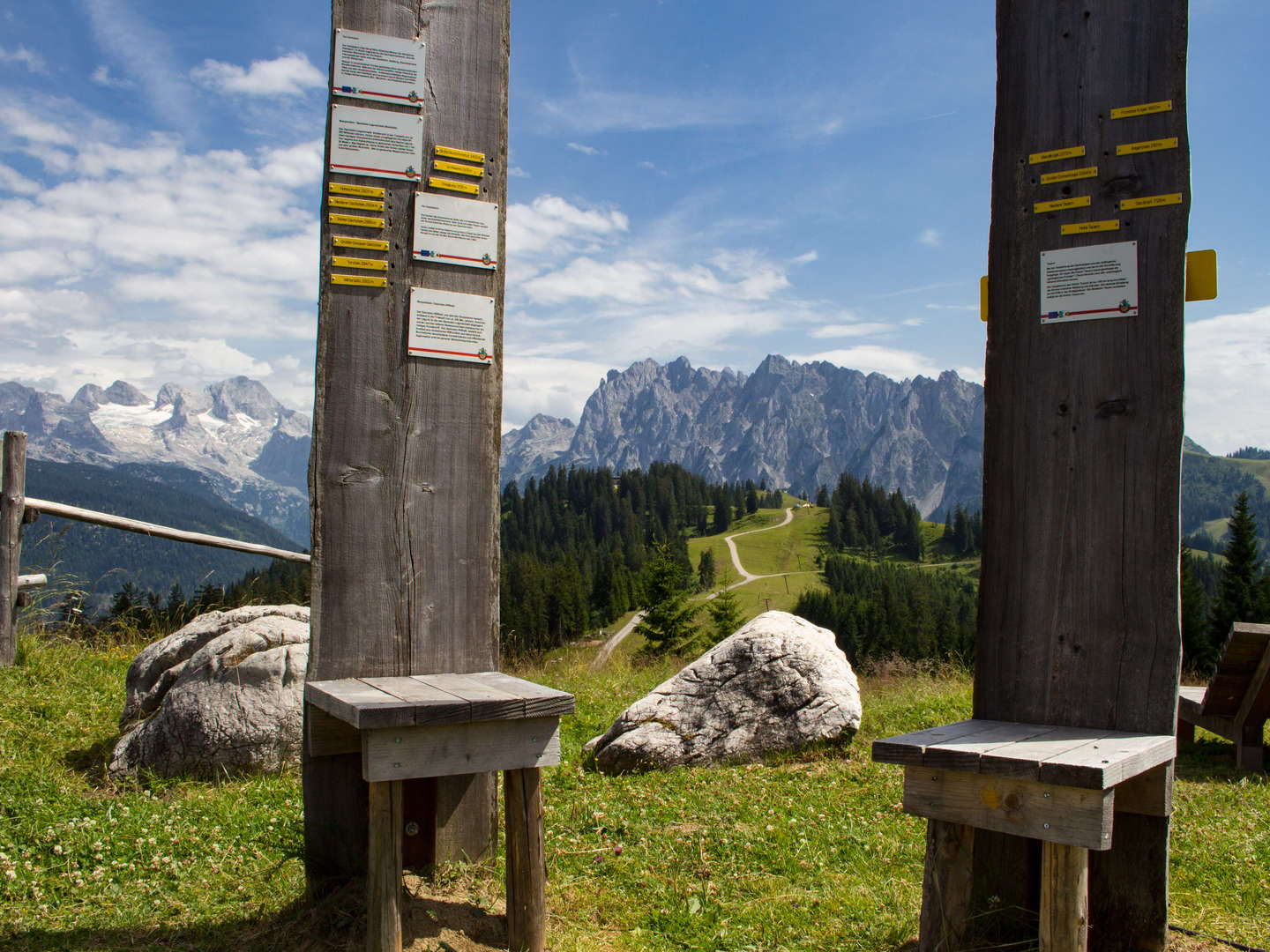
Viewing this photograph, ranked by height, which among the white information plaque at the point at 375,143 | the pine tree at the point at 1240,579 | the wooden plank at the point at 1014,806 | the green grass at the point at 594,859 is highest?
the white information plaque at the point at 375,143

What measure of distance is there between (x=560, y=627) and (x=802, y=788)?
230ft

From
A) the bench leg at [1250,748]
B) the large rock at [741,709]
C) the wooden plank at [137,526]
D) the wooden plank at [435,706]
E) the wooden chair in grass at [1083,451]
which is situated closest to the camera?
the wooden plank at [435,706]

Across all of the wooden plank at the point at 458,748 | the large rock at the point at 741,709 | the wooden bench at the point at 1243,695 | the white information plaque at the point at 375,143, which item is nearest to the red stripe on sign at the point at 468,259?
the white information plaque at the point at 375,143

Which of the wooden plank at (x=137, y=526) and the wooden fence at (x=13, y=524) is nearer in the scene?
the wooden fence at (x=13, y=524)

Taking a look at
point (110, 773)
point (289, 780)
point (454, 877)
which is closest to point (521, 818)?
point (454, 877)

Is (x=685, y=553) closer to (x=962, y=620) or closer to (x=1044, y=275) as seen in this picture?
(x=962, y=620)

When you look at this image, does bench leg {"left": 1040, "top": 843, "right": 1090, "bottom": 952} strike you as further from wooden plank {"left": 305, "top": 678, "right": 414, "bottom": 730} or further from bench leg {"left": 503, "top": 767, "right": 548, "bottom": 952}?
wooden plank {"left": 305, "top": 678, "right": 414, "bottom": 730}

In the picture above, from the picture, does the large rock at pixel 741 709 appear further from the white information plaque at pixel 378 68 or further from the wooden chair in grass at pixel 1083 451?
the white information plaque at pixel 378 68

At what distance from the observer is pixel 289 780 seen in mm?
5641

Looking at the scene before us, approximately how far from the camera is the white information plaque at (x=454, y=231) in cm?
404

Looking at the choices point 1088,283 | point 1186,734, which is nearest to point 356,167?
point 1088,283

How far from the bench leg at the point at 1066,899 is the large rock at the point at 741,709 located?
426cm

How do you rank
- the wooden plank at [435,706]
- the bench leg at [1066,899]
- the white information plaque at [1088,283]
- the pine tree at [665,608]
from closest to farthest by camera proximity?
the bench leg at [1066,899]
the wooden plank at [435,706]
the white information plaque at [1088,283]
the pine tree at [665,608]

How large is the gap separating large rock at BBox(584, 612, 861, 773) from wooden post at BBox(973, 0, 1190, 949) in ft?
11.5
